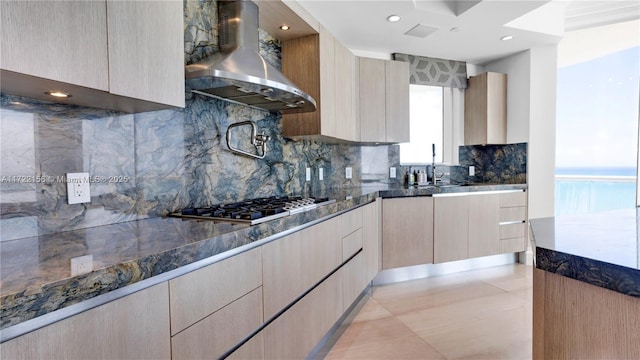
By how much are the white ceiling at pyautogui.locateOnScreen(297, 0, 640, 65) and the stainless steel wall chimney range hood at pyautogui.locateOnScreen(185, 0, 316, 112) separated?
69 cm

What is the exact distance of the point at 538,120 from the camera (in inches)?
141

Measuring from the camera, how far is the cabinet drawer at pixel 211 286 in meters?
0.93

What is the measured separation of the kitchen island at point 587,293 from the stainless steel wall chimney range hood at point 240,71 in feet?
4.55

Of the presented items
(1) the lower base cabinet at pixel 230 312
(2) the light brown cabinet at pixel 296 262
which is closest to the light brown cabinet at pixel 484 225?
(1) the lower base cabinet at pixel 230 312

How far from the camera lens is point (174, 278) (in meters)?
0.91

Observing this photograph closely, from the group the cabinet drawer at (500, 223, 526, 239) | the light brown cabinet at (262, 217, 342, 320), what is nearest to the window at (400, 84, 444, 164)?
the cabinet drawer at (500, 223, 526, 239)

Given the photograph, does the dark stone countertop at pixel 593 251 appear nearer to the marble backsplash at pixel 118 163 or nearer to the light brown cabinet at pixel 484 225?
the marble backsplash at pixel 118 163

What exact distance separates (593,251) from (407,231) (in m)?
2.35

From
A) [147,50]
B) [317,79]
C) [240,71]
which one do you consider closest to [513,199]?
[317,79]

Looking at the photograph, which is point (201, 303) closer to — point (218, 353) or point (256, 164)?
point (218, 353)

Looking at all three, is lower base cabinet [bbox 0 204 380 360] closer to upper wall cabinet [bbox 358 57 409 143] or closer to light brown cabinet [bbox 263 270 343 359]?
light brown cabinet [bbox 263 270 343 359]

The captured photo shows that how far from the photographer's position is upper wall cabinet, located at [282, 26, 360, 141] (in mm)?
2416

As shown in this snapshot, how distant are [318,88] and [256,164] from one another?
2.46ft

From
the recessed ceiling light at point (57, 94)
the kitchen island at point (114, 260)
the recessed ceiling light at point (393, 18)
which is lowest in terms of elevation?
the kitchen island at point (114, 260)
